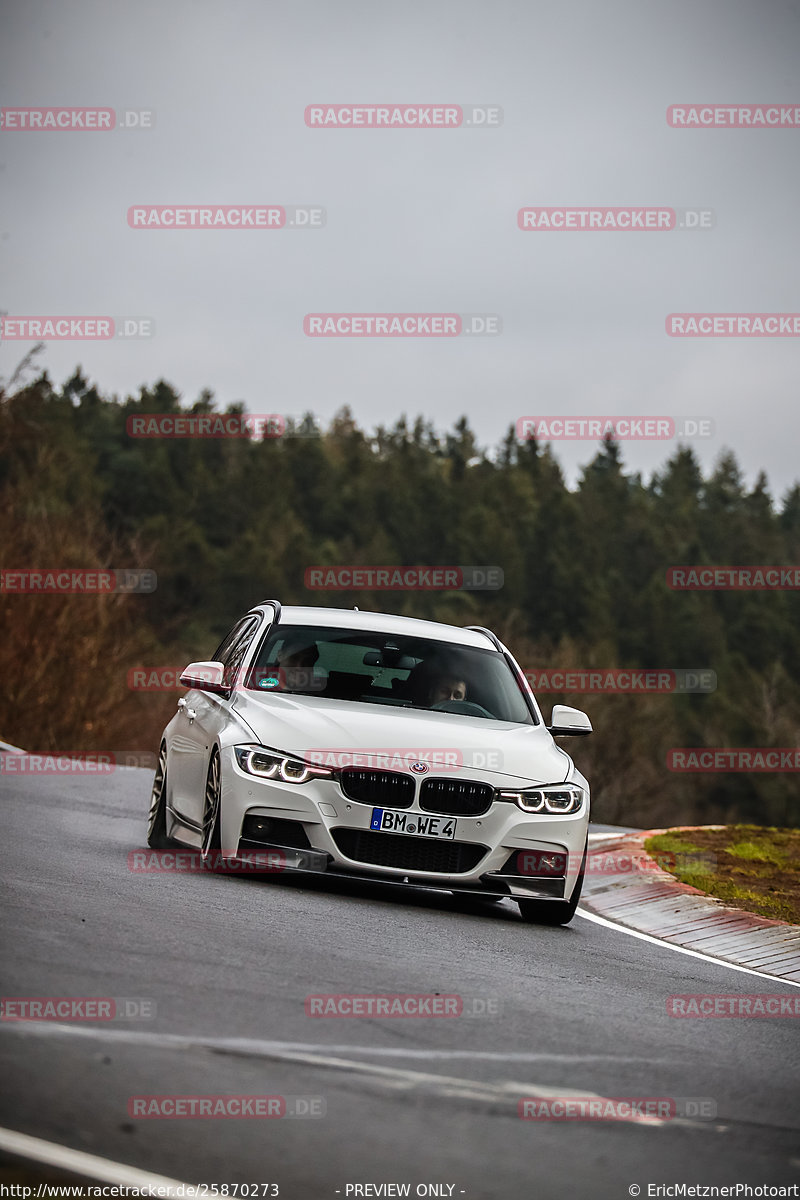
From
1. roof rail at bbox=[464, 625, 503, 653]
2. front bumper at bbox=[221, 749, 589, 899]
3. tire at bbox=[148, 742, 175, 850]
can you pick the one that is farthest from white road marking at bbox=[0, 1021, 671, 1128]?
roof rail at bbox=[464, 625, 503, 653]

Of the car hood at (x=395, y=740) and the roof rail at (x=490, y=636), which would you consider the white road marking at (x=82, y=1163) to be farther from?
the roof rail at (x=490, y=636)

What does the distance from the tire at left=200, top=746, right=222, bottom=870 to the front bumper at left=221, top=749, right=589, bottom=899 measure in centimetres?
13

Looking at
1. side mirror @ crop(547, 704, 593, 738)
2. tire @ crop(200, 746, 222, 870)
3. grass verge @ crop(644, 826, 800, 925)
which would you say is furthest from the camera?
grass verge @ crop(644, 826, 800, 925)

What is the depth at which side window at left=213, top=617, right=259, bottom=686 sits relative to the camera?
36.4ft

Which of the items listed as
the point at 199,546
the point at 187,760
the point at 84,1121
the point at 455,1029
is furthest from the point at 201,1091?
the point at 199,546

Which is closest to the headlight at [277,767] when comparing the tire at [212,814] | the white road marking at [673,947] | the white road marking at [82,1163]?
the tire at [212,814]

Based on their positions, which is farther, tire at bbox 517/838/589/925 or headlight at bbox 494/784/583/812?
tire at bbox 517/838/589/925

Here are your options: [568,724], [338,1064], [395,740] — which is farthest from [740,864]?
[338,1064]

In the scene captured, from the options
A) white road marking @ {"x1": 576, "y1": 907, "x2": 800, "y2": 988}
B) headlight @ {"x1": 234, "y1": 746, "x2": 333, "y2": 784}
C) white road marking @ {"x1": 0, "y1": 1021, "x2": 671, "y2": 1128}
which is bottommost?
white road marking @ {"x1": 576, "y1": 907, "x2": 800, "y2": 988}

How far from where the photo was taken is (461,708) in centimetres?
1074

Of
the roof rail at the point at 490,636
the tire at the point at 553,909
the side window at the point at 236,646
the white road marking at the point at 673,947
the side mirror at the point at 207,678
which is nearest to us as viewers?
the white road marking at the point at 673,947

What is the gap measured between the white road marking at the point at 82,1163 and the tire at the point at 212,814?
5.29m

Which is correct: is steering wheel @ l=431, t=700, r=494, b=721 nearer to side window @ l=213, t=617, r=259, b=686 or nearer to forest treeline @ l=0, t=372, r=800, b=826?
side window @ l=213, t=617, r=259, b=686

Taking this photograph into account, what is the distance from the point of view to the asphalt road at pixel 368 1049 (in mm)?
4328
